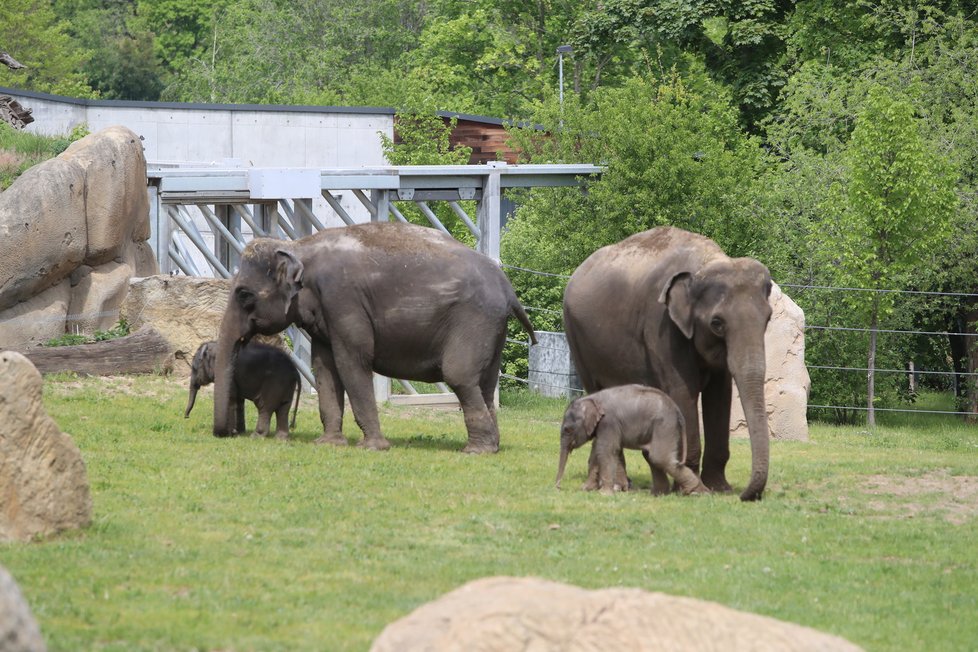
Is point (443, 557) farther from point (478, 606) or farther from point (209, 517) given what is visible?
point (478, 606)

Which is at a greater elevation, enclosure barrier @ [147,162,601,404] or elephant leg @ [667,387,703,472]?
enclosure barrier @ [147,162,601,404]

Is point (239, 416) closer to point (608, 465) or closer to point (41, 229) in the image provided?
point (608, 465)

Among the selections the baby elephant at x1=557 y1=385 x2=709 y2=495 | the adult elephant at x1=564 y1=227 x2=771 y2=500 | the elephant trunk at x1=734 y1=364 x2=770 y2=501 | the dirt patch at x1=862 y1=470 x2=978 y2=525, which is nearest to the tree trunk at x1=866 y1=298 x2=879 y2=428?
the dirt patch at x1=862 y1=470 x2=978 y2=525

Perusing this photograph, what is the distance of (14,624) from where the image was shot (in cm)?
489

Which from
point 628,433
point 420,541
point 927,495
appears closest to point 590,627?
point 420,541

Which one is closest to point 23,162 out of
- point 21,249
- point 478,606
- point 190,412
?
point 21,249

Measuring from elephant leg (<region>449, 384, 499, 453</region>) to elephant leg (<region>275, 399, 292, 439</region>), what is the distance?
6.16ft

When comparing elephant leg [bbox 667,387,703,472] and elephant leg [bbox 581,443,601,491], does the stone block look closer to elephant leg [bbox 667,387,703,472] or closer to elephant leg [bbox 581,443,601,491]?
elephant leg [bbox 667,387,703,472]

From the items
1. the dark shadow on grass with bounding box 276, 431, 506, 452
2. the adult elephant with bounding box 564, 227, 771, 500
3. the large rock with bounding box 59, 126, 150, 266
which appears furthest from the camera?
the large rock with bounding box 59, 126, 150, 266

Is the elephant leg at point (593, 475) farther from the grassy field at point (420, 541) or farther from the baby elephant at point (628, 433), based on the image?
the grassy field at point (420, 541)

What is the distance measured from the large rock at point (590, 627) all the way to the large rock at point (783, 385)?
15443 millimetres

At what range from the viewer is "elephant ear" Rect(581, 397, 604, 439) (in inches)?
547

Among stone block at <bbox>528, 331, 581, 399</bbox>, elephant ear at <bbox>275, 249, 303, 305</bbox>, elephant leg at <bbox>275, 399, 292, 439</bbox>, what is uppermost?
elephant ear at <bbox>275, 249, 303, 305</bbox>

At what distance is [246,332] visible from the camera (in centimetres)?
1733
